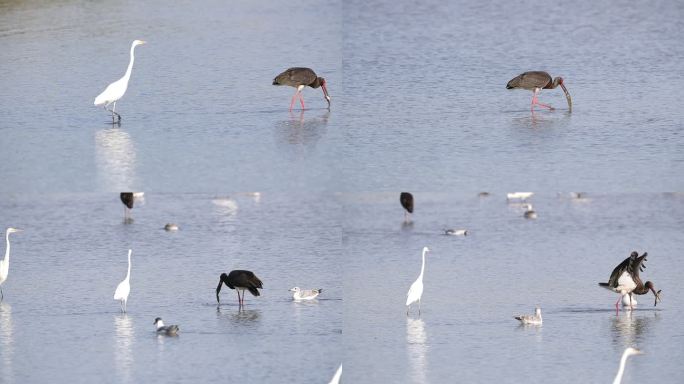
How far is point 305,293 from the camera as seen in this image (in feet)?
34.8

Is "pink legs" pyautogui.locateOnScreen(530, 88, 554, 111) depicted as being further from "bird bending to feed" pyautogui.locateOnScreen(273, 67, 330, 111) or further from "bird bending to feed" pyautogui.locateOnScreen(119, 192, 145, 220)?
"bird bending to feed" pyautogui.locateOnScreen(119, 192, 145, 220)

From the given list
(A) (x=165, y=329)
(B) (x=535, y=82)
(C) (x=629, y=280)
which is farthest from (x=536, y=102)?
(A) (x=165, y=329)

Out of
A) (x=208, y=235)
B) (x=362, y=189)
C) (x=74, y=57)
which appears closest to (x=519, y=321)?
(x=362, y=189)

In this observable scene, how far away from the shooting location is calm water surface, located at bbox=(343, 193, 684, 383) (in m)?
9.59

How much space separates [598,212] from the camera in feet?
43.3

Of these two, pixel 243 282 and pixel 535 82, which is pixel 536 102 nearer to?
pixel 535 82

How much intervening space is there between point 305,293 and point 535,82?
101 inches

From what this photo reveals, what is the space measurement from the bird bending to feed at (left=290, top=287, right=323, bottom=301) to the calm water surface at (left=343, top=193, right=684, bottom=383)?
0.23 meters

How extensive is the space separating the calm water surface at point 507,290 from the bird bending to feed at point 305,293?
0.23 meters

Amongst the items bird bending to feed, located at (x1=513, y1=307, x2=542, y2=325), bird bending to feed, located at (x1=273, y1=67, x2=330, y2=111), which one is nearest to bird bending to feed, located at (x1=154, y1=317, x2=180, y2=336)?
bird bending to feed, located at (x1=273, y1=67, x2=330, y2=111)

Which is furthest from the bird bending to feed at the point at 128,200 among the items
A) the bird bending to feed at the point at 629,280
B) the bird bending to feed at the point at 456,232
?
the bird bending to feed at the point at 629,280

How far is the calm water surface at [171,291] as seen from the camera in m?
9.47

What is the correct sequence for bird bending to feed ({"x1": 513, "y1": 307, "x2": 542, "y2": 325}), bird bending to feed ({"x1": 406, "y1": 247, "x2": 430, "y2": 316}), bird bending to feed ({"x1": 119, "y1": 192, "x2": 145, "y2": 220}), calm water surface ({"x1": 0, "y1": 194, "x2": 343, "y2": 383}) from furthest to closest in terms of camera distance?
bird bending to feed ({"x1": 119, "y1": 192, "x2": 145, "y2": 220})
bird bending to feed ({"x1": 406, "y1": 247, "x2": 430, "y2": 316})
bird bending to feed ({"x1": 513, "y1": 307, "x2": 542, "y2": 325})
calm water surface ({"x1": 0, "y1": 194, "x2": 343, "y2": 383})

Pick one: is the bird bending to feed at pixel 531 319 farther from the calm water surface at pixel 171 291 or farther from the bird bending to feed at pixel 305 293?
the bird bending to feed at pixel 305 293
